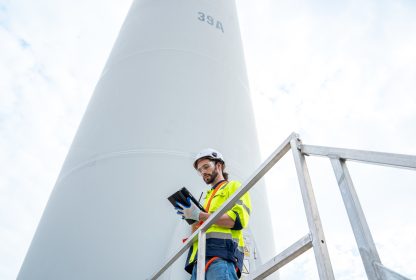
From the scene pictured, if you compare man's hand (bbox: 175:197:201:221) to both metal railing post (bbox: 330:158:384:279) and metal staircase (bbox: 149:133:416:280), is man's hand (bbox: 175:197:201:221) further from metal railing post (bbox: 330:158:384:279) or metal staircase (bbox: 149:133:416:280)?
metal railing post (bbox: 330:158:384:279)

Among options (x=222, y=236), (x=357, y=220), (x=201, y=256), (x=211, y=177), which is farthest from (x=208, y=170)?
(x=357, y=220)

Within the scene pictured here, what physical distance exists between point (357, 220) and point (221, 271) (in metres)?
1.04

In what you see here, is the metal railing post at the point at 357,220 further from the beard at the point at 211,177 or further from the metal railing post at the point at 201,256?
the beard at the point at 211,177

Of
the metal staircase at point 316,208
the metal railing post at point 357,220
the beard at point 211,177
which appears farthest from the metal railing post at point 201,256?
the metal railing post at point 357,220

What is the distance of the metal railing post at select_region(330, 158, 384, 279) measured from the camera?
1.22 m

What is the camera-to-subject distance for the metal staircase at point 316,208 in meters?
1.21

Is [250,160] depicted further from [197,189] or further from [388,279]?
[388,279]

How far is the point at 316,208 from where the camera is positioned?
162 cm

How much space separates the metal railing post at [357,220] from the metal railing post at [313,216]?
0.17 m

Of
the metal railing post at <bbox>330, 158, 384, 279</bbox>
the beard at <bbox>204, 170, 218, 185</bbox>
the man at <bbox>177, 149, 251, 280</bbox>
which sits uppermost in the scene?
the beard at <bbox>204, 170, 218, 185</bbox>

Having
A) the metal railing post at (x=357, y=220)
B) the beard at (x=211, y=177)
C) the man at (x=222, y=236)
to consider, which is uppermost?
the beard at (x=211, y=177)

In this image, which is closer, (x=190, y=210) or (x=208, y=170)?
(x=190, y=210)

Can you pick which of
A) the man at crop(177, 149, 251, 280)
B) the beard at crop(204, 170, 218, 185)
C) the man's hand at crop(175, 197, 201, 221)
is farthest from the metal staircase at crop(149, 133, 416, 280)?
the beard at crop(204, 170, 218, 185)

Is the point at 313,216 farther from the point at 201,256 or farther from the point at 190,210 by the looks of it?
the point at 190,210
